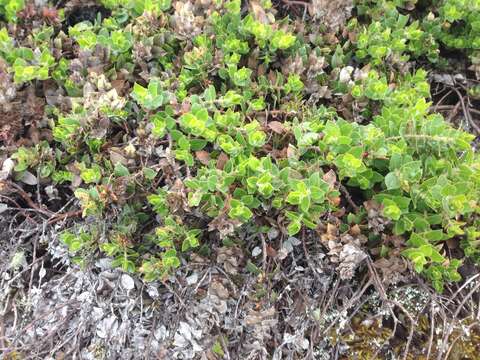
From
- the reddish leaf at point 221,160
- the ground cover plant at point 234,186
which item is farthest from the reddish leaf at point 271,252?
the reddish leaf at point 221,160

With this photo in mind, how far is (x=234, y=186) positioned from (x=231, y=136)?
0.20 meters

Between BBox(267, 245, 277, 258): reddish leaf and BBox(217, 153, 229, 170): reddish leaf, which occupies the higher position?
BBox(217, 153, 229, 170): reddish leaf

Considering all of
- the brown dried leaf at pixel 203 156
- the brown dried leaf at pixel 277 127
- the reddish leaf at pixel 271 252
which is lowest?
the reddish leaf at pixel 271 252

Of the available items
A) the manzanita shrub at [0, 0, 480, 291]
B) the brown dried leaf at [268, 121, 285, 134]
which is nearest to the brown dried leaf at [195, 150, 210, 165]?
the manzanita shrub at [0, 0, 480, 291]

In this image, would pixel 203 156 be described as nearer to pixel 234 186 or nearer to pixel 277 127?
pixel 234 186

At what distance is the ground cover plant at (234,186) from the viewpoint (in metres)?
1.79

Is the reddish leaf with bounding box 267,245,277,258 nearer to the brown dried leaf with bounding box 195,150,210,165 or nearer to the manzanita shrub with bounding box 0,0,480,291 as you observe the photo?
the manzanita shrub with bounding box 0,0,480,291

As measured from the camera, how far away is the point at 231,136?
6.22ft

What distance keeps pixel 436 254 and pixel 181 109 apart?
1009 millimetres

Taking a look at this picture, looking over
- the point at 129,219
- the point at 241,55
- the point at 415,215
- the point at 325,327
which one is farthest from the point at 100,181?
the point at 415,215

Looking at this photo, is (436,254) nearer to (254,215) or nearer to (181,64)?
(254,215)

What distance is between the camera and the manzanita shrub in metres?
1.77

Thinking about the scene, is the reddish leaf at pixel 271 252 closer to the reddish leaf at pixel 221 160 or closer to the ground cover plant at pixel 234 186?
the ground cover plant at pixel 234 186

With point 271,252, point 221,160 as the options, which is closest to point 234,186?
point 221,160
